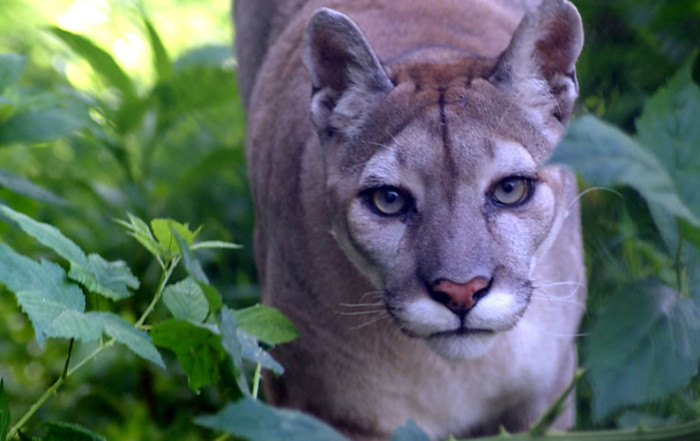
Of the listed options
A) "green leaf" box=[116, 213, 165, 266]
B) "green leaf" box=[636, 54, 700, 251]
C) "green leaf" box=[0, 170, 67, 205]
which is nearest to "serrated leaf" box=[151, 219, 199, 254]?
"green leaf" box=[116, 213, 165, 266]

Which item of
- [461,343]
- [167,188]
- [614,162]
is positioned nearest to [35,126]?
[461,343]

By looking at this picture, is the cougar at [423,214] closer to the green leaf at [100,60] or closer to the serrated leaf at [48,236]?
the green leaf at [100,60]

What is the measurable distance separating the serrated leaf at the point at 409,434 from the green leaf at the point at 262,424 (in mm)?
108

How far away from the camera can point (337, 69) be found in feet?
8.77

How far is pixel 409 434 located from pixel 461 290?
2.39 ft

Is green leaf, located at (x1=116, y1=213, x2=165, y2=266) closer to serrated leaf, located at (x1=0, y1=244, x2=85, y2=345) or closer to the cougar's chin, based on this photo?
serrated leaf, located at (x1=0, y1=244, x2=85, y2=345)

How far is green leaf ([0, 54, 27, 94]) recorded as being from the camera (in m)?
2.50

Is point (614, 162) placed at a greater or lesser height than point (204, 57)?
greater

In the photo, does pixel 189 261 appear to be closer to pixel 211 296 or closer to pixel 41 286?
pixel 211 296

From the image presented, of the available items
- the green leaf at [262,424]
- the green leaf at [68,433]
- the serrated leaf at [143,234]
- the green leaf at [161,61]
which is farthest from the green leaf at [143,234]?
the green leaf at [161,61]

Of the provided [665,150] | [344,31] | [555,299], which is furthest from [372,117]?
[665,150]

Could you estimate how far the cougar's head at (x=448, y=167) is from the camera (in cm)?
A: 233

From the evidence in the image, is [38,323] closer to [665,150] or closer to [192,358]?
[192,358]

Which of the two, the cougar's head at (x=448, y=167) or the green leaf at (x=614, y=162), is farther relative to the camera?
the cougar's head at (x=448, y=167)
